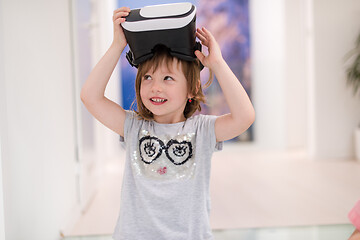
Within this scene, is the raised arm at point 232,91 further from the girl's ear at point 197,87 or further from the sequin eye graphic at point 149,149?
the sequin eye graphic at point 149,149

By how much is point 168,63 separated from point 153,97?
0.31ft

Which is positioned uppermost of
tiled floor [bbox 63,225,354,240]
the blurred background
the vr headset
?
the vr headset

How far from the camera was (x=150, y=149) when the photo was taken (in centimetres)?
103

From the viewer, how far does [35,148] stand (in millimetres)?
1323

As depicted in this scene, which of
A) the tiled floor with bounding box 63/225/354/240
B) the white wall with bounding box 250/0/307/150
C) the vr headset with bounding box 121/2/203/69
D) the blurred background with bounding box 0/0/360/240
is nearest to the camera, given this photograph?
→ the vr headset with bounding box 121/2/203/69

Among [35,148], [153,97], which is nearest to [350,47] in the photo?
[153,97]

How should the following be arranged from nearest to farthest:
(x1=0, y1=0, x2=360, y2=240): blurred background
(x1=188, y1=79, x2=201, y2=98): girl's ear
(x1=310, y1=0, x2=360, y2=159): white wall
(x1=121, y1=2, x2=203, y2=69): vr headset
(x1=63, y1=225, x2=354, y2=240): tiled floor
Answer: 1. (x1=121, y1=2, x2=203, y2=69): vr headset
2. (x1=188, y1=79, x2=201, y2=98): girl's ear
3. (x1=0, y1=0, x2=360, y2=240): blurred background
4. (x1=63, y1=225, x2=354, y2=240): tiled floor
5. (x1=310, y1=0, x2=360, y2=159): white wall

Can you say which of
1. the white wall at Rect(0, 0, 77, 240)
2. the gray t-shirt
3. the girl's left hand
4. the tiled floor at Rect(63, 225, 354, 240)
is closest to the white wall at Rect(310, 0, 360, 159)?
the tiled floor at Rect(63, 225, 354, 240)

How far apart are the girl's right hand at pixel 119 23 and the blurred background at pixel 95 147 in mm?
333

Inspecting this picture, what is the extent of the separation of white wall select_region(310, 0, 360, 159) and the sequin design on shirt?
45.9 inches

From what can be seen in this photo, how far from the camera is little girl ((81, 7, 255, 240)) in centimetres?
100

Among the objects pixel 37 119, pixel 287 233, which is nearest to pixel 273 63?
pixel 287 233

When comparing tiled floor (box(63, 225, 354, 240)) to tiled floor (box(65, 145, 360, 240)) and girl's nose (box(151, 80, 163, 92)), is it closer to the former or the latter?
tiled floor (box(65, 145, 360, 240))

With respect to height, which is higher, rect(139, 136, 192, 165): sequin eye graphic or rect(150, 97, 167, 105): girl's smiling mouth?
rect(150, 97, 167, 105): girl's smiling mouth
